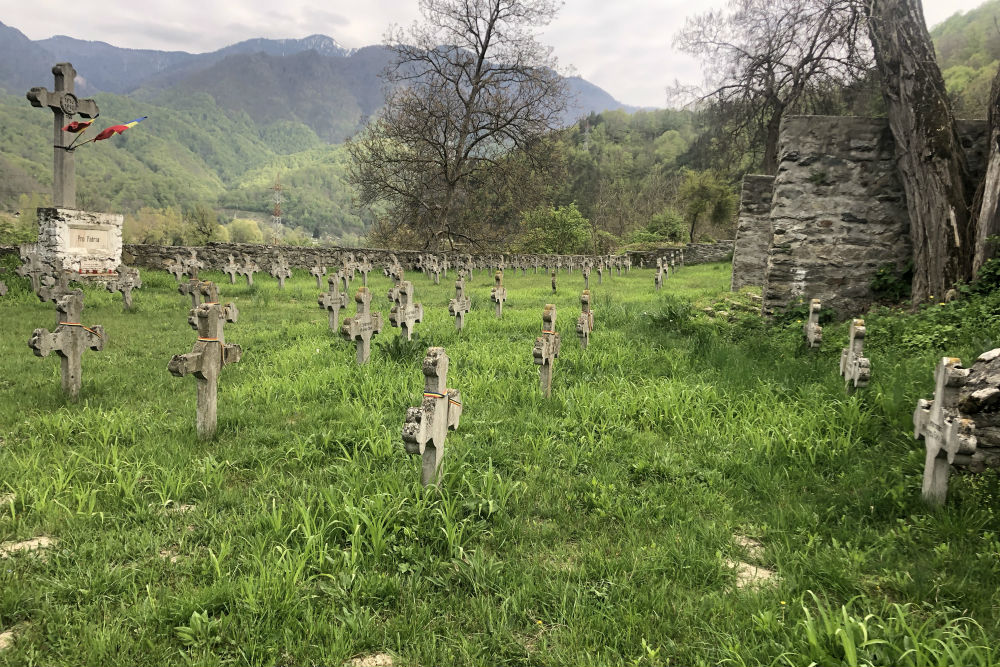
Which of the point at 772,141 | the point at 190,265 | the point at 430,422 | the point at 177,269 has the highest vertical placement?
the point at 772,141

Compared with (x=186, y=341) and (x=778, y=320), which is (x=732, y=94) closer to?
(x=778, y=320)

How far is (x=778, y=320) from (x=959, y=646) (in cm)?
622

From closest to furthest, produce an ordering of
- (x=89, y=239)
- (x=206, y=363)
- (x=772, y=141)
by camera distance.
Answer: (x=206, y=363)
(x=89, y=239)
(x=772, y=141)

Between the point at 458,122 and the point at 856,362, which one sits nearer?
the point at 856,362

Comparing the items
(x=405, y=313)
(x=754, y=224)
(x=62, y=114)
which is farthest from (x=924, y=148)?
(x=62, y=114)

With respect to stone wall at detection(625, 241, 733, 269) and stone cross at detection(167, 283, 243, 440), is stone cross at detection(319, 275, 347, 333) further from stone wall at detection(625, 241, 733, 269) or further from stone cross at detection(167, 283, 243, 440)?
stone wall at detection(625, 241, 733, 269)

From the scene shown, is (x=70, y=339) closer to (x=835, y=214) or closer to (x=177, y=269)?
(x=835, y=214)

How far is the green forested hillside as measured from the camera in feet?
84.5

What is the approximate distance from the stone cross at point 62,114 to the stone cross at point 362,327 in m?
10.2

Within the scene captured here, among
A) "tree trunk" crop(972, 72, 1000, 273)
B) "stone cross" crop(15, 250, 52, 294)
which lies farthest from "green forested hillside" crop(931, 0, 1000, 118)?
"stone cross" crop(15, 250, 52, 294)

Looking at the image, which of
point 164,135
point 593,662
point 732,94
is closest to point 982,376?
point 593,662

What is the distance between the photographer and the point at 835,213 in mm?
7316

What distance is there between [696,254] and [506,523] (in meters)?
29.3

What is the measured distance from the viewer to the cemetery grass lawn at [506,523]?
1.99 meters
